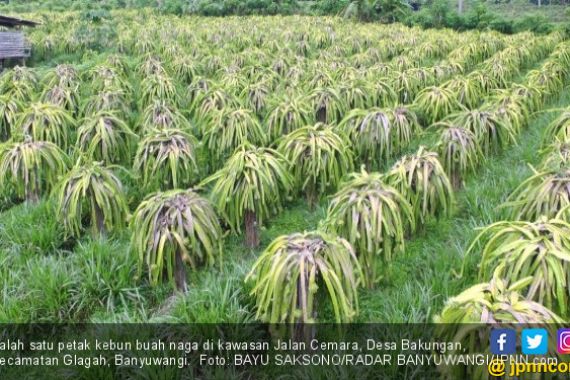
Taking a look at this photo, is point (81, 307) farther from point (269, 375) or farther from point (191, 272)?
→ point (269, 375)

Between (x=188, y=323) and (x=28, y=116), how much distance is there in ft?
10.5

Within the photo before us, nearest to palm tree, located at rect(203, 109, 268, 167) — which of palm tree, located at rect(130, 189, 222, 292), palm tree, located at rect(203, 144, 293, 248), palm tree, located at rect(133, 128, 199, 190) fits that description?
palm tree, located at rect(133, 128, 199, 190)

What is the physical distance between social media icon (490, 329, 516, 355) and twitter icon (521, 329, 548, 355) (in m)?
0.03

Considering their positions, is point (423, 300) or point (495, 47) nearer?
point (423, 300)

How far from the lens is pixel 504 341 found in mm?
1833

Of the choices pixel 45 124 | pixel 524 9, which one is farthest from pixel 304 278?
pixel 524 9

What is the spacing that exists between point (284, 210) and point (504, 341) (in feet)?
8.39

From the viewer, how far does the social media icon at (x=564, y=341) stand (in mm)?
1915

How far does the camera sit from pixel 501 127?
15.5 ft

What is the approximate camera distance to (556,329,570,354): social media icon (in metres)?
1.92

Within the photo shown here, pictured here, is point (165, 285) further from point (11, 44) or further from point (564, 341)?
point (11, 44)

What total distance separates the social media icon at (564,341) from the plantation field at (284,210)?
0.41 ft

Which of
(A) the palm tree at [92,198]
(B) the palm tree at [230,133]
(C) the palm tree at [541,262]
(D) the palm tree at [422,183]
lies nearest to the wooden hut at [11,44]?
(B) the palm tree at [230,133]

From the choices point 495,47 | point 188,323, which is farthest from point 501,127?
point 495,47
